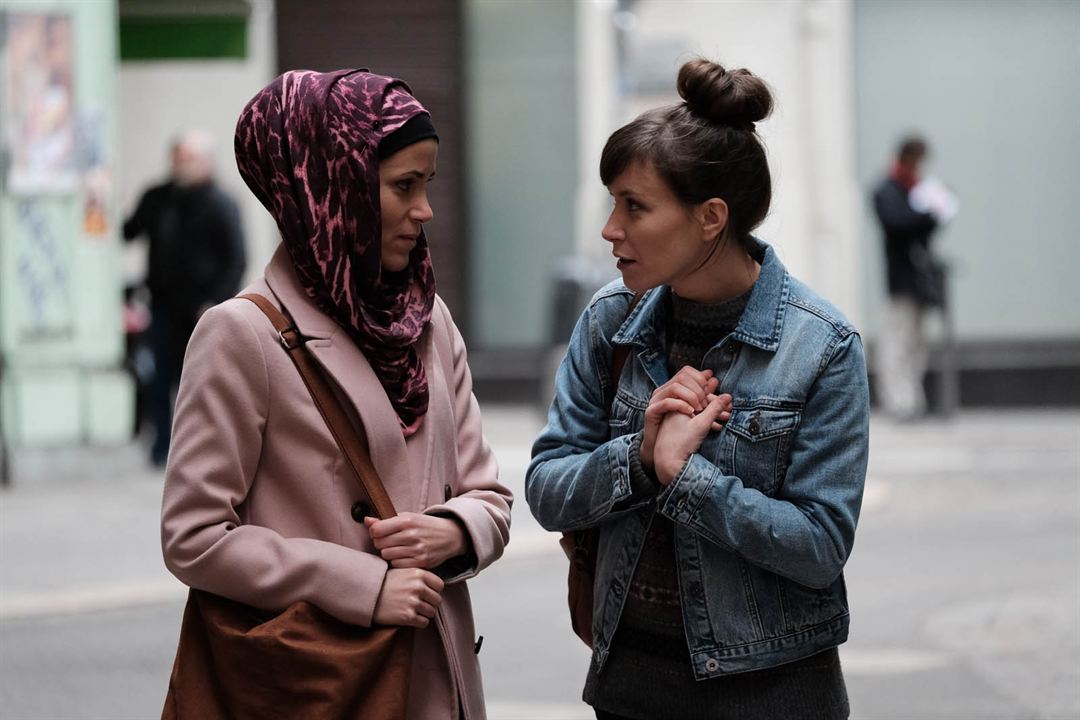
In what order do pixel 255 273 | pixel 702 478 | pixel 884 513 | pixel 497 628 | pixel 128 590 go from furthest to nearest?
pixel 255 273
pixel 884 513
pixel 128 590
pixel 497 628
pixel 702 478

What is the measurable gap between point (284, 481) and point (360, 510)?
140 mm

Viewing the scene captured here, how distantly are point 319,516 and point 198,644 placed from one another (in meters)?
0.30

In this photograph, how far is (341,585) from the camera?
2.94 meters

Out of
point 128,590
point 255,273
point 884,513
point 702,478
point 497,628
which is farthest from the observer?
point 255,273

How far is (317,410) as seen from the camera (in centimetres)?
299

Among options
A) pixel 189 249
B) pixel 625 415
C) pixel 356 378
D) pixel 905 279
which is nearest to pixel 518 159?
pixel 905 279

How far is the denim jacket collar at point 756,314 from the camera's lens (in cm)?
300

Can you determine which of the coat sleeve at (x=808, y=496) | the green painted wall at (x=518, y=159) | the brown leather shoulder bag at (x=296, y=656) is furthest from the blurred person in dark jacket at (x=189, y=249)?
the coat sleeve at (x=808, y=496)

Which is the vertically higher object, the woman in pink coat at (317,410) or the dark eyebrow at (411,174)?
the dark eyebrow at (411,174)

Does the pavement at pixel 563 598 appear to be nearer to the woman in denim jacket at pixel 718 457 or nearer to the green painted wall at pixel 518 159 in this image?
the woman in denim jacket at pixel 718 457

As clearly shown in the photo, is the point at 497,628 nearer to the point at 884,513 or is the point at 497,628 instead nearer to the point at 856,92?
the point at 884,513

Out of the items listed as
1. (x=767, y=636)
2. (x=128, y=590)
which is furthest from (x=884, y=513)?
(x=767, y=636)

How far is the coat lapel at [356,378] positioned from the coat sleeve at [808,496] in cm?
47

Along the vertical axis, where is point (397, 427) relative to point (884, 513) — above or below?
above
